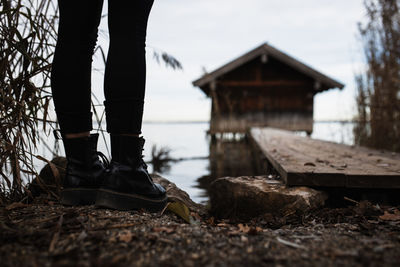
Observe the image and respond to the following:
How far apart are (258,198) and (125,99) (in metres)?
0.98

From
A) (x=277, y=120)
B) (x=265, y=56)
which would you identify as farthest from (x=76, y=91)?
(x=277, y=120)

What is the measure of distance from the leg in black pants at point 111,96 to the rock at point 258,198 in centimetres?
62

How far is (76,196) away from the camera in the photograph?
1.46 m

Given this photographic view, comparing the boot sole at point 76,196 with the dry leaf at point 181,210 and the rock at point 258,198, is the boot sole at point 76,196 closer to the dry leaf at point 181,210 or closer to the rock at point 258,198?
the dry leaf at point 181,210

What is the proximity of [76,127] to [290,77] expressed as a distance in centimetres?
1263

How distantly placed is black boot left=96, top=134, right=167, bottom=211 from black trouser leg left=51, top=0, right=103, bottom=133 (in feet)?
0.75

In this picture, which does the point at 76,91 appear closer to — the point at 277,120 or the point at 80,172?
the point at 80,172

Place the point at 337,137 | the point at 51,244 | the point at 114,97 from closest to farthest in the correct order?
the point at 51,244 < the point at 114,97 < the point at 337,137

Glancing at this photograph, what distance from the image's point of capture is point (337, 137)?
22.1 feet

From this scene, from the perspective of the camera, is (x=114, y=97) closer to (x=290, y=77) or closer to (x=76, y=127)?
(x=76, y=127)

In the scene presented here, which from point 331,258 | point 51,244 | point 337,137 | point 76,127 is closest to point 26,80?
point 76,127

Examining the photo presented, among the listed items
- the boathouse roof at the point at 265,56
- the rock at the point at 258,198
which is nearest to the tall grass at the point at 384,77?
the rock at the point at 258,198

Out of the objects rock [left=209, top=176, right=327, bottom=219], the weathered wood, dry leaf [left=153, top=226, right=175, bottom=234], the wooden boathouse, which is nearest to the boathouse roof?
the wooden boathouse

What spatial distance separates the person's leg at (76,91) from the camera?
137cm
